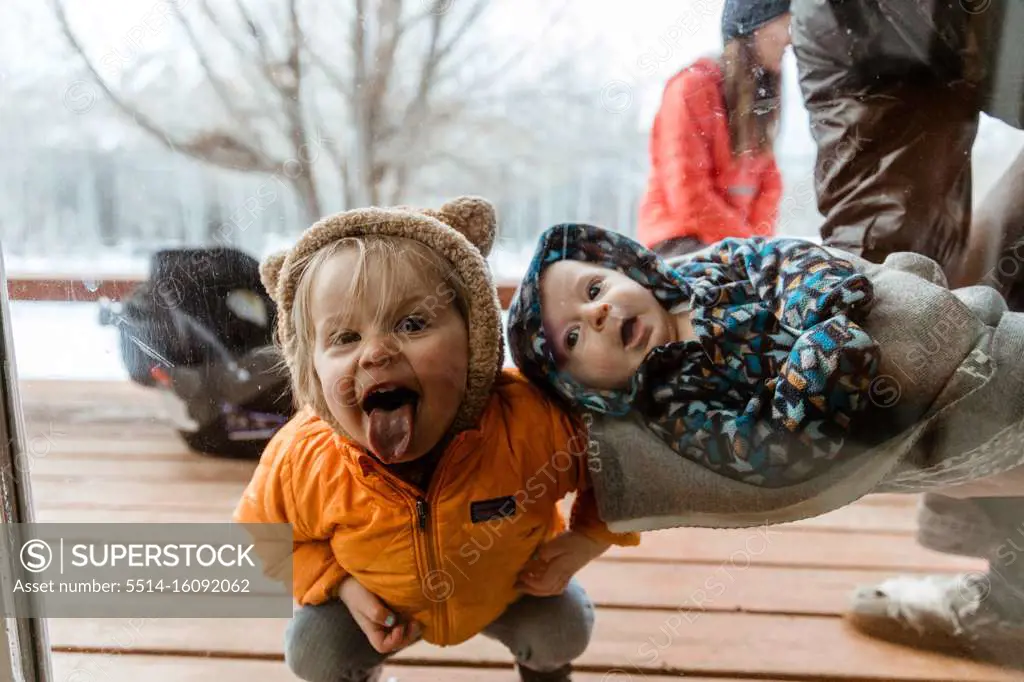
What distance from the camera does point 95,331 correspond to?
775mm

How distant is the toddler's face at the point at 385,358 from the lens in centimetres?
64

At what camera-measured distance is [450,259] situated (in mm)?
688

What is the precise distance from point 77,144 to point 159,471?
351mm

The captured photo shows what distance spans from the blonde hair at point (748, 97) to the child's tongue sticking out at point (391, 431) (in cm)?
47

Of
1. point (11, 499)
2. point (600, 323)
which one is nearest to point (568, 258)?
point (600, 323)

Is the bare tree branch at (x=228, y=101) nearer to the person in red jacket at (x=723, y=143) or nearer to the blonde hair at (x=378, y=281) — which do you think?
the blonde hair at (x=378, y=281)

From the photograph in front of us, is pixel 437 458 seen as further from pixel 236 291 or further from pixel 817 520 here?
pixel 817 520

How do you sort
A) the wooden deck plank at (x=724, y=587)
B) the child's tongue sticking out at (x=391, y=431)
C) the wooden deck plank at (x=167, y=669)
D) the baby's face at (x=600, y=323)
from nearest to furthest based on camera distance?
1. the child's tongue sticking out at (x=391, y=431)
2. the baby's face at (x=600, y=323)
3. the wooden deck plank at (x=167, y=669)
4. the wooden deck plank at (x=724, y=587)

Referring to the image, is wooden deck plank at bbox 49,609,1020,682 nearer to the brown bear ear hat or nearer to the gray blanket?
the gray blanket

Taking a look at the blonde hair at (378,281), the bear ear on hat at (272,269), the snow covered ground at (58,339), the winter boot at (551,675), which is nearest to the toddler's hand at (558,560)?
the winter boot at (551,675)

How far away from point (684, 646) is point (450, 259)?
54 centimetres

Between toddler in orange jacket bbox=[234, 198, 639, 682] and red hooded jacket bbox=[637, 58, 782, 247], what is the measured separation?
235 mm

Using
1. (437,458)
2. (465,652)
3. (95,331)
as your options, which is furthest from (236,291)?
(465,652)

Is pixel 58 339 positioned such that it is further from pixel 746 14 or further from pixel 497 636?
pixel 746 14
